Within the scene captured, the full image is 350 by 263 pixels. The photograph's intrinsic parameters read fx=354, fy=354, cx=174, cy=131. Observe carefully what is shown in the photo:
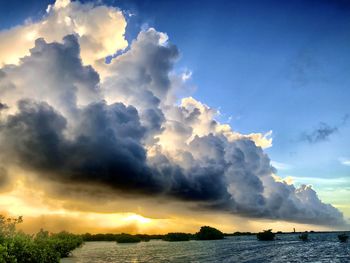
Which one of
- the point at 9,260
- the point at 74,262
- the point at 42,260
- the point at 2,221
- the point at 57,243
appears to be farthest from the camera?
the point at 57,243

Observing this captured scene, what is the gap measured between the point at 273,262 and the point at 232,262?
36.6ft

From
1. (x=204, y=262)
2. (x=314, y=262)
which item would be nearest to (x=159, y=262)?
(x=204, y=262)

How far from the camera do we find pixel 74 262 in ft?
282

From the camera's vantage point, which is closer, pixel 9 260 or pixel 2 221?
pixel 9 260

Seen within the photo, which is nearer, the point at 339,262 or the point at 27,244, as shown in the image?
the point at 27,244

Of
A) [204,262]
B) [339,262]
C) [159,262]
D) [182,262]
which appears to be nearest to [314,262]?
[339,262]

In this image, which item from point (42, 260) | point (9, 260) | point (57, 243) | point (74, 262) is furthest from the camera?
point (57, 243)

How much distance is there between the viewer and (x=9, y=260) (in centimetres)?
4031

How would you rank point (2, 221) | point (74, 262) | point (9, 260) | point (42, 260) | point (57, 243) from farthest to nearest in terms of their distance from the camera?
point (57, 243) → point (74, 262) → point (42, 260) → point (2, 221) → point (9, 260)

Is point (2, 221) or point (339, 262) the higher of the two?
point (2, 221)

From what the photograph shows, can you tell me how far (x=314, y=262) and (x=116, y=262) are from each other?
52162 mm

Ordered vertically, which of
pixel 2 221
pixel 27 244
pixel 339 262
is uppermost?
pixel 2 221

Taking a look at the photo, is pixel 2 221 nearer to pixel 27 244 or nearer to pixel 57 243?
pixel 27 244

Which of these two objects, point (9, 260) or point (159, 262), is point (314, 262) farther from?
point (9, 260)
